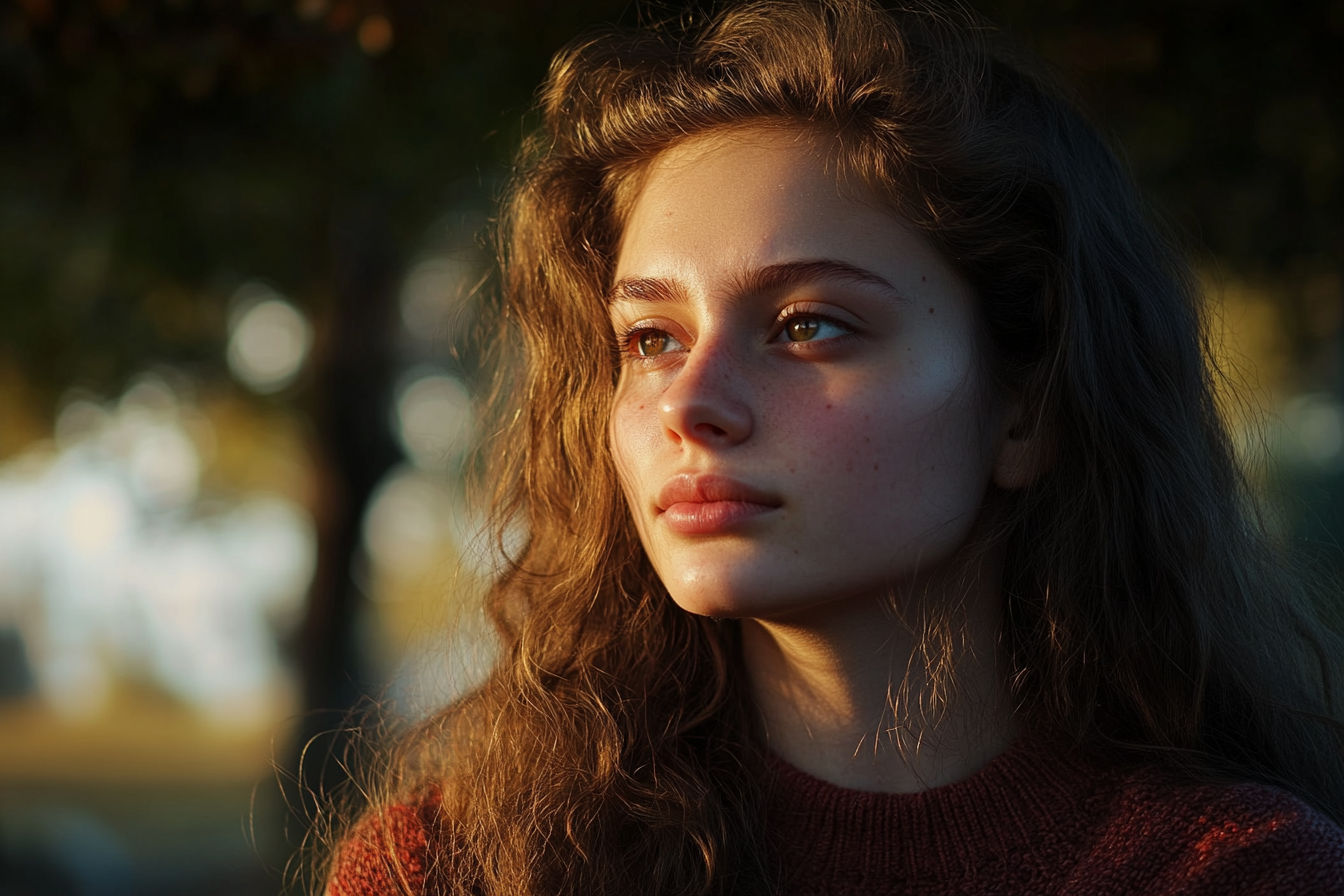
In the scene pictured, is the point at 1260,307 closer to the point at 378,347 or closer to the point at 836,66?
the point at 378,347

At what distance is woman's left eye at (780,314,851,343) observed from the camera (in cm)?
195

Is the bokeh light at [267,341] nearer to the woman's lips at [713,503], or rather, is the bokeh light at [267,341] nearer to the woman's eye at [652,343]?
the woman's eye at [652,343]

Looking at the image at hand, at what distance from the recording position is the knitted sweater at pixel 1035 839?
1.83 metres

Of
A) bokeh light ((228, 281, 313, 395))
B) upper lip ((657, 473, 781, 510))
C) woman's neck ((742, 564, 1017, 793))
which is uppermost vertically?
bokeh light ((228, 281, 313, 395))

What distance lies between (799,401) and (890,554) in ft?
0.89

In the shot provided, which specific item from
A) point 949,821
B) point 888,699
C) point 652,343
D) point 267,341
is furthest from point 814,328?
point 267,341

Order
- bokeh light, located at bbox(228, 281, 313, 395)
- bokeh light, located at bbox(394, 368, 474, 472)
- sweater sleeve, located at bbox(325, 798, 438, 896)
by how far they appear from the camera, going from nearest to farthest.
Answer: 1. sweater sleeve, located at bbox(325, 798, 438, 896)
2. bokeh light, located at bbox(228, 281, 313, 395)
3. bokeh light, located at bbox(394, 368, 474, 472)

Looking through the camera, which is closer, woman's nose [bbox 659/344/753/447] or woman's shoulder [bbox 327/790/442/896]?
woman's nose [bbox 659/344/753/447]

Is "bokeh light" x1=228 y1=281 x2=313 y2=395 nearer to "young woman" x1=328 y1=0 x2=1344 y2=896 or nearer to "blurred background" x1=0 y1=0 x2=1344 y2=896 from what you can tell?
"blurred background" x1=0 y1=0 x2=1344 y2=896

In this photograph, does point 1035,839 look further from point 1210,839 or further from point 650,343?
point 650,343

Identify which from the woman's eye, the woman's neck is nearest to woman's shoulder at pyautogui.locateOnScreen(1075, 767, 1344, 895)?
the woman's neck

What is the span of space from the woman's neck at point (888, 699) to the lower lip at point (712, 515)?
0.78 ft

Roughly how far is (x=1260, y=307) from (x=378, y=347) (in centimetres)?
512

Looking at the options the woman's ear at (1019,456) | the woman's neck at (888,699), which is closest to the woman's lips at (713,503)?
the woman's neck at (888,699)
